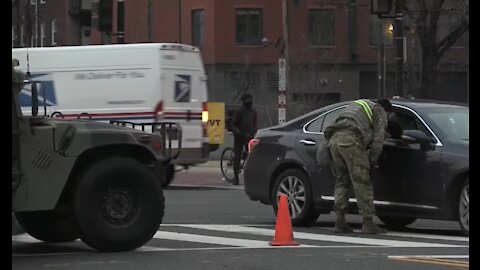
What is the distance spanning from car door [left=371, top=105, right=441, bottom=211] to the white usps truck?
7968mm

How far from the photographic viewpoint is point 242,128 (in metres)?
19.9

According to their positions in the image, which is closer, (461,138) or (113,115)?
(461,138)

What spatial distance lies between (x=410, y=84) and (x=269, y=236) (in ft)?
97.4

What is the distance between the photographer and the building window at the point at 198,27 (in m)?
44.6

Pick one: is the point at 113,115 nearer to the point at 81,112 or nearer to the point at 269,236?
the point at 81,112

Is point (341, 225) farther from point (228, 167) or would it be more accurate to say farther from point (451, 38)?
point (451, 38)

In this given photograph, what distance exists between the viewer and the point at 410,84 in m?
39.1

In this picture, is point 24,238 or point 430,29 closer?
point 24,238

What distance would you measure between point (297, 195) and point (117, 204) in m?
3.34

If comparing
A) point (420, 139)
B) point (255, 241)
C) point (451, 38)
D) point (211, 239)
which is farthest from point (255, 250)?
point (451, 38)

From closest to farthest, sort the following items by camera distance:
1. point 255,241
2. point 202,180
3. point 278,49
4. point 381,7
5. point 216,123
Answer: point 255,241 → point 381,7 → point 202,180 → point 216,123 → point 278,49

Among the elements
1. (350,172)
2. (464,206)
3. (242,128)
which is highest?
(350,172)
